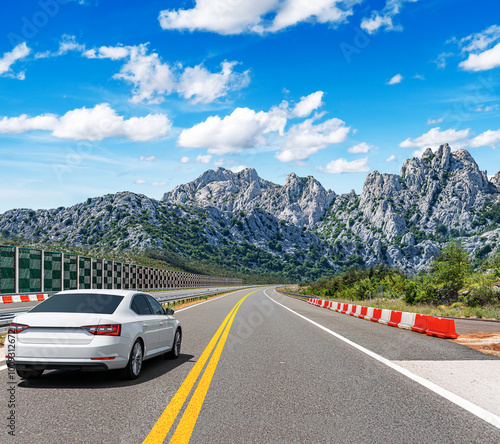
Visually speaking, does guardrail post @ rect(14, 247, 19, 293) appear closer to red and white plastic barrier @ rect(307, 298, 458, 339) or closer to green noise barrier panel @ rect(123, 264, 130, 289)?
red and white plastic barrier @ rect(307, 298, 458, 339)

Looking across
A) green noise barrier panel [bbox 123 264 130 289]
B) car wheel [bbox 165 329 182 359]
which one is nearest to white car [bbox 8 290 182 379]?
car wheel [bbox 165 329 182 359]

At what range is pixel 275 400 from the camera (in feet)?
20.4

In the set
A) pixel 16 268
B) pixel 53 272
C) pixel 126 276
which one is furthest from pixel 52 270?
pixel 126 276

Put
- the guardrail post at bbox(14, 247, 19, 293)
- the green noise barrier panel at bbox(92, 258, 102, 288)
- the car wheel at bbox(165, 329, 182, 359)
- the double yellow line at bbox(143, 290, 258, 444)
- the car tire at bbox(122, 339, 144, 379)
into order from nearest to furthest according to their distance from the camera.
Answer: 1. the double yellow line at bbox(143, 290, 258, 444)
2. the car tire at bbox(122, 339, 144, 379)
3. the car wheel at bbox(165, 329, 182, 359)
4. the guardrail post at bbox(14, 247, 19, 293)
5. the green noise barrier panel at bbox(92, 258, 102, 288)

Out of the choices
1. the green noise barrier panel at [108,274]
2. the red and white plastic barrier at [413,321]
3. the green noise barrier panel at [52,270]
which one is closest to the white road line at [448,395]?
the red and white plastic barrier at [413,321]

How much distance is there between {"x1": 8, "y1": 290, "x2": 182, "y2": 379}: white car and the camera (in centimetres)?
675

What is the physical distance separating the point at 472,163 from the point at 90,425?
207m

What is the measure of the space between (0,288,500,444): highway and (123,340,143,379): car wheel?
0.55 feet

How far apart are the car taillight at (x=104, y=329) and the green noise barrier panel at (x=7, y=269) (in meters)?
13.0

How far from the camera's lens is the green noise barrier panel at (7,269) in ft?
59.0

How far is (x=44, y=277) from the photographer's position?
21312 mm

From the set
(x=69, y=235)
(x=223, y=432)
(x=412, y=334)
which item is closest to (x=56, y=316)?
(x=223, y=432)

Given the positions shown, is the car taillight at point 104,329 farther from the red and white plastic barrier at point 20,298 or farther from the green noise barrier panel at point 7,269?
the green noise barrier panel at point 7,269

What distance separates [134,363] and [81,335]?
1056mm
